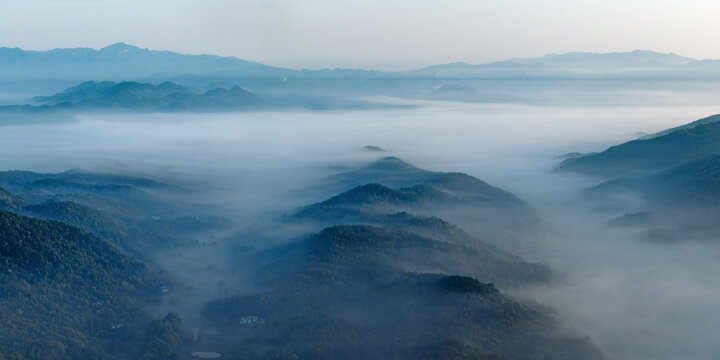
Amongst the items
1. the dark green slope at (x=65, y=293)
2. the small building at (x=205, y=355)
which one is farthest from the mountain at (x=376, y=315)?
the dark green slope at (x=65, y=293)

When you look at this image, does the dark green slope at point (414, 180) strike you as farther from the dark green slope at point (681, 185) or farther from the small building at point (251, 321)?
the small building at point (251, 321)

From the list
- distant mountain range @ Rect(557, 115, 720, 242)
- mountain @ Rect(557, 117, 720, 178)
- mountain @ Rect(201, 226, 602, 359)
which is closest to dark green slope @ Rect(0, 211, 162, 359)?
mountain @ Rect(201, 226, 602, 359)

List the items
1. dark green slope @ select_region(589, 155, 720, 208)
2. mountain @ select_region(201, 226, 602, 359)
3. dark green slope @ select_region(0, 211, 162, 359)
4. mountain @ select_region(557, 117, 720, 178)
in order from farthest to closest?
1. mountain @ select_region(557, 117, 720, 178)
2. dark green slope @ select_region(589, 155, 720, 208)
3. dark green slope @ select_region(0, 211, 162, 359)
4. mountain @ select_region(201, 226, 602, 359)

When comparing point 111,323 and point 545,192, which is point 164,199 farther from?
point 545,192

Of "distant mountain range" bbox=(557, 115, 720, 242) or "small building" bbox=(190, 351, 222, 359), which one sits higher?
"distant mountain range" bbox=(557, 115, 720, 242)

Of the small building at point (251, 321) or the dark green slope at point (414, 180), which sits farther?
the dark green slope at point (414, 180)

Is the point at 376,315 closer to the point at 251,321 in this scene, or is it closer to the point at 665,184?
the point at 251,321

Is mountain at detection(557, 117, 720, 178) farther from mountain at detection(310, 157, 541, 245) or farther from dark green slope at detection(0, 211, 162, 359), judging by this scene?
dark green slope at detection(0, 211, 162, 359)
